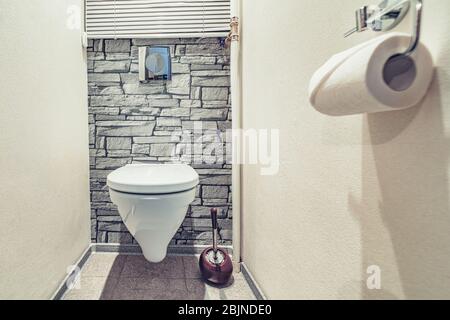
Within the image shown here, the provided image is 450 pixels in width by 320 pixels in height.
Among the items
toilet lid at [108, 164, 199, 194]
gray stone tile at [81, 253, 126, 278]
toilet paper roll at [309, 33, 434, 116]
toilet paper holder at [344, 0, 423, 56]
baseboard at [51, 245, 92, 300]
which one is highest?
toilet paper holder at [344, 0, 423, 56]

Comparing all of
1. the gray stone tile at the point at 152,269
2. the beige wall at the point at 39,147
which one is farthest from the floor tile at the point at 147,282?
the beige wall at the point at 39,147

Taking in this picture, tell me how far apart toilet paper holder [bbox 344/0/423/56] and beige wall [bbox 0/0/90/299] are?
3.01ft

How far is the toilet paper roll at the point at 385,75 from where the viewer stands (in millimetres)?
339

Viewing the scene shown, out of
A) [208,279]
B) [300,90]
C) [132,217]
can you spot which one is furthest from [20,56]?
[208,279]

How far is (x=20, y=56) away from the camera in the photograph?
0.80m

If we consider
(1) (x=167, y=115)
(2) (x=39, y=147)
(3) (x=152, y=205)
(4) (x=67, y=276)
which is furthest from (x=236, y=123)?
(4) (x=67, y=276)

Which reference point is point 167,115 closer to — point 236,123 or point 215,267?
point 236,123

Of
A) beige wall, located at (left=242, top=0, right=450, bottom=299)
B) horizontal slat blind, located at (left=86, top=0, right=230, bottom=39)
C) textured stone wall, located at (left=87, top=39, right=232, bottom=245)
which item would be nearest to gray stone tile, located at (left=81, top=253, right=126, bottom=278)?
textured stone wall, located at (left=87, top=39, right=232, bottom=245)

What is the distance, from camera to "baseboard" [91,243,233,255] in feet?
4.63

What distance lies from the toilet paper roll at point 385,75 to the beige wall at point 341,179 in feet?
0.09

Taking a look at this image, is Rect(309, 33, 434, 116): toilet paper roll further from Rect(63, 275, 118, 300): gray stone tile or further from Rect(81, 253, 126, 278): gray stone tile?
Rect(81, 253, 126, 278): gray stone tile

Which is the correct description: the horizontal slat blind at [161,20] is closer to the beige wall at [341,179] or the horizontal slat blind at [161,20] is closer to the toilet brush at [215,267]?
the beige wall at [341,179]

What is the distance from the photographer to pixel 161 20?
133 cm

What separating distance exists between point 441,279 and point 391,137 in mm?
219
